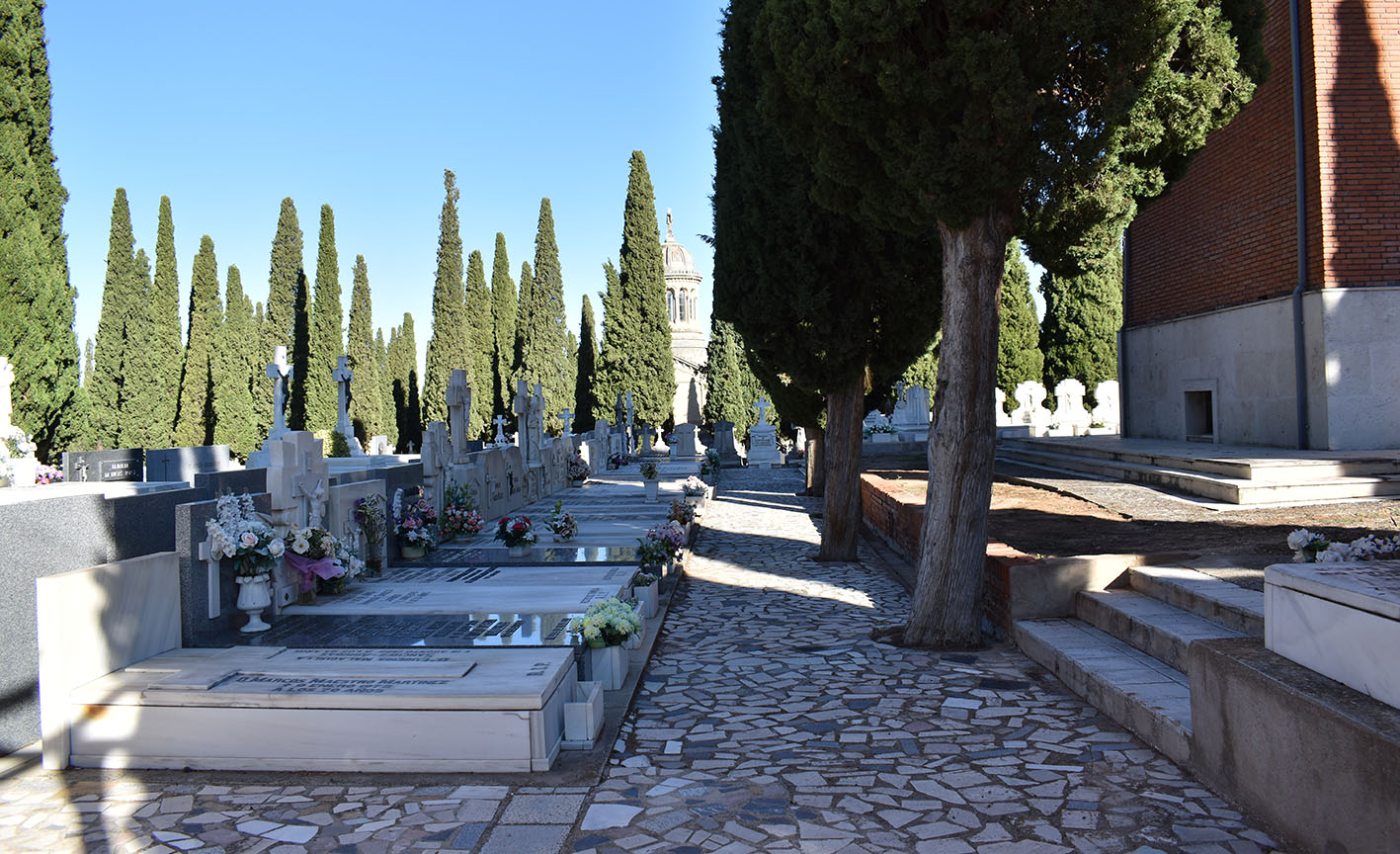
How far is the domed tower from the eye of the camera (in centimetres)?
5559

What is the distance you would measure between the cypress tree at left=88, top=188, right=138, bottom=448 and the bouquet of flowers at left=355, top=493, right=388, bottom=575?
24.7 m

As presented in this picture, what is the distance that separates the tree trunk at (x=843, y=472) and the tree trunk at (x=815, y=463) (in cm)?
739

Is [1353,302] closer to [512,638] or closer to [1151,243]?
[1151,243]

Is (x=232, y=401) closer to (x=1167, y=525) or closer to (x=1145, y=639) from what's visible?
(x=1167, y=525)

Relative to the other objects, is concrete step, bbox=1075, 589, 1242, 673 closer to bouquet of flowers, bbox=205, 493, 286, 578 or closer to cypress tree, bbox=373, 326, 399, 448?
bouquet of flowers, bbox=205, 493, 286, 578

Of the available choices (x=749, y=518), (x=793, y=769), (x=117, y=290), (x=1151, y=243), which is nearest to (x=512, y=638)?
(x=793, y=769)

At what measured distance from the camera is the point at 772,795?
13.7ft

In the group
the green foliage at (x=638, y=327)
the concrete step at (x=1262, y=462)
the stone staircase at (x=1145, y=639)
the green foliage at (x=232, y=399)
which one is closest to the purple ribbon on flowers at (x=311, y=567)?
the stone staircase at (x=1145, y=639)

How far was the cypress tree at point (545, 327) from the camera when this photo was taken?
1599 inches

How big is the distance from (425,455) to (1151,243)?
40.8 ft

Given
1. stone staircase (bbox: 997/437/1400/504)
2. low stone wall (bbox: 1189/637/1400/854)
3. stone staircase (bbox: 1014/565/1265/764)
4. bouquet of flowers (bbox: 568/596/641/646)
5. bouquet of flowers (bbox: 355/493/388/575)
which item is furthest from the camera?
stone staircase (bbox: 997/437/1400/504)

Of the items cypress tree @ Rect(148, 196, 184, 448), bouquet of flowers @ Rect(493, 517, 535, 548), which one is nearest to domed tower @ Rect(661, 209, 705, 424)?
cypress tree @ Rect(148, 196, 184, 448)

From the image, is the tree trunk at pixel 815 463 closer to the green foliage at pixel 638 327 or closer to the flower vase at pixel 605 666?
the flower vase at pixel 605 666

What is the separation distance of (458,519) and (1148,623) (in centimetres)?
765
